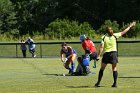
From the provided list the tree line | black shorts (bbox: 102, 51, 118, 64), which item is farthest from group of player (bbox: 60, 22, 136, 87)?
the tree line

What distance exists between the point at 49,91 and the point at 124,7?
83.7 meters

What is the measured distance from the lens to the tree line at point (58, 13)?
9625 centimetres

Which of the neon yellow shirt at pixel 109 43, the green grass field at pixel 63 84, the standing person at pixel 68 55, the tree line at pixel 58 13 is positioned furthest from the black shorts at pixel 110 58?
the tree line at pixel 58 13

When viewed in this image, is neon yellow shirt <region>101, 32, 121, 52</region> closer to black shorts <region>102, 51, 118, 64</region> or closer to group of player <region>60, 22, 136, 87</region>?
group of player <region>60, 22, 136, 87</region>

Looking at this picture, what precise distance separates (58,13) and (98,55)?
273ft

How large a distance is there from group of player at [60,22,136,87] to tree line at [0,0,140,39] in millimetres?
71836

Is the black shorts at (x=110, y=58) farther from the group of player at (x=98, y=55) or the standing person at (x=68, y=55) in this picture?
the standing person at (x=68, y=55)

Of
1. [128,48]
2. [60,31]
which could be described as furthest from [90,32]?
[128,48]

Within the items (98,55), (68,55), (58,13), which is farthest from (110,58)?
(58,13)

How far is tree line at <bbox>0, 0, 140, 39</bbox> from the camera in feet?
316

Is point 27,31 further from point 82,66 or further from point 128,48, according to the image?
point 82,66

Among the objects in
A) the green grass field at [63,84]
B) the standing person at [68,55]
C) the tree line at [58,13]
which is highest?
the tree line at [58,13]

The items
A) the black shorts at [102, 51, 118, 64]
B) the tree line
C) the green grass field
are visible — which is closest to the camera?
the green grass field

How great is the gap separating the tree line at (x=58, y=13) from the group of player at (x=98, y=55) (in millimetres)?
71836
